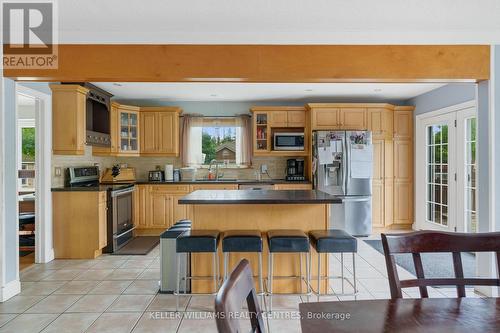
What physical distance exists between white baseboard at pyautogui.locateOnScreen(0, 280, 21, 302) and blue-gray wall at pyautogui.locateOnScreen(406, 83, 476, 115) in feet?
18.4

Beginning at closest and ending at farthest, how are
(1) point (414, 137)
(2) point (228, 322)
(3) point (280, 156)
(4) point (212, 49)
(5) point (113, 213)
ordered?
(2) point (228, 322)
(4) point (212, 49)
(5) point (113, 213)
(1) point (414, 137)
(3) point (280, 156)

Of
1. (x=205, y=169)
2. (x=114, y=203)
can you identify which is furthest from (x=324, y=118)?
(x=114, y=203)

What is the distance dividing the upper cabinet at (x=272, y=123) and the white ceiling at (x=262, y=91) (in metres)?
0.23

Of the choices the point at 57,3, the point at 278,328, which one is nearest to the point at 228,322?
the point at 278,328

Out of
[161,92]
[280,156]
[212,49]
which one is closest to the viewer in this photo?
[212,49]

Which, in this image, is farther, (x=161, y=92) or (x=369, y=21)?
(x=161, y=92)

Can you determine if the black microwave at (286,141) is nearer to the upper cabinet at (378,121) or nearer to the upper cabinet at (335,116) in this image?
the upper cabinet at (335,116)

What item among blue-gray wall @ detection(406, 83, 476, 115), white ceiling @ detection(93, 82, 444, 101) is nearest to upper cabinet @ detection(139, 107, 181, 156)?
white ceiling @ detection(93, 82, 444, 101)

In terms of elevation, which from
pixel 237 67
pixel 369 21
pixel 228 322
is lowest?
pixel 228 322

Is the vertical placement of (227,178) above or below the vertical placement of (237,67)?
below

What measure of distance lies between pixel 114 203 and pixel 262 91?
2.90 meters

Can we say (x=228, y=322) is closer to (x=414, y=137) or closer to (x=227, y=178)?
(x=227, y=178)

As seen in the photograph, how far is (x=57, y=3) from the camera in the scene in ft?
8.02

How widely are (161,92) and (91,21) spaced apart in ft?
8.38
